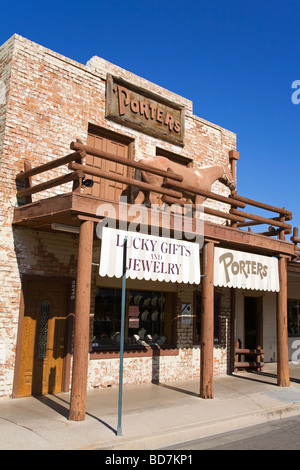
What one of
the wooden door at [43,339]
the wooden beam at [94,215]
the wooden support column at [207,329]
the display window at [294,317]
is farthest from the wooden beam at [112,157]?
the display window at [294,317]

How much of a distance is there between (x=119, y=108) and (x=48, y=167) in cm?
364

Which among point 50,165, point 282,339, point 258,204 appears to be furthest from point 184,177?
point 282,339

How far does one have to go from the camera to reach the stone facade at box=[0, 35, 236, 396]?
27.8 ft

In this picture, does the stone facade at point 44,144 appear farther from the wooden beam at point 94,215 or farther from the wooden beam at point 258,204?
the wooden beam at point 258,204

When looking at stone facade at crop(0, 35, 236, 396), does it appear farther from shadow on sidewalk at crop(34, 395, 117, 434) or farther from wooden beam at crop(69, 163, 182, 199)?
wooden beam at crop(69, 163, 182, 199)

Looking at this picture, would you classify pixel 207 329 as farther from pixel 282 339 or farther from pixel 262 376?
pixel 262 376

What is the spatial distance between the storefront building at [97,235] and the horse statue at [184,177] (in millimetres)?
34

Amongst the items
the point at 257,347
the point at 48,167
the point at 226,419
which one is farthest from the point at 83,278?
the point at 257,347

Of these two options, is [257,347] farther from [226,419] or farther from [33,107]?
[33,107]

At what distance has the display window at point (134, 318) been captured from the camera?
33.1ft

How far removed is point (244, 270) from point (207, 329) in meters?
1.94

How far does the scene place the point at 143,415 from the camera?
7.37m

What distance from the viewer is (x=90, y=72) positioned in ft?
33.8
